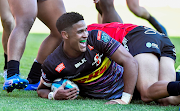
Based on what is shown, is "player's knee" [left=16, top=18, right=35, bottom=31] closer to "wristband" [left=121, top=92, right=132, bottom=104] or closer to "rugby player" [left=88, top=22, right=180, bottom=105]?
"rugby player" [left=88, top=22, right=180, bottom=105]

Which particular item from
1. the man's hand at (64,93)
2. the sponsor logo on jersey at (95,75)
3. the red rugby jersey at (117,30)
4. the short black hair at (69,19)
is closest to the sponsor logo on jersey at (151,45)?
the red rugby jersey at (117,30)

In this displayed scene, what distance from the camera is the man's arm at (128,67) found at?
259 cm

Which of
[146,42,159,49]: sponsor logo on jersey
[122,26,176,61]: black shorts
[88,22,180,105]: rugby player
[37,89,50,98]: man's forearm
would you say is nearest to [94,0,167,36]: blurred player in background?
[88,22,180,105]: rugby player

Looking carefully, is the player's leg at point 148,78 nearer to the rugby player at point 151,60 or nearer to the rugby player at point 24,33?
the rugby player at point 151,60

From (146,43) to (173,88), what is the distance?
0.80 m

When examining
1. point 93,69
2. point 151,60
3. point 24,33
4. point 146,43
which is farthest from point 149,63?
point 24,33

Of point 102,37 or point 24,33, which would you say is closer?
point 102,37

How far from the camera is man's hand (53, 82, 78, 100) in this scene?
2646 mm

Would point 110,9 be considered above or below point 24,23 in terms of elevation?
below

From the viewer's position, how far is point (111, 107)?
229 cm

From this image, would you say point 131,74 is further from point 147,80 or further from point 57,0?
point 57,0

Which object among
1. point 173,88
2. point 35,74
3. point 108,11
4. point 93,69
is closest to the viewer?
point 173,88

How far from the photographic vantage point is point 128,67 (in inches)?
103

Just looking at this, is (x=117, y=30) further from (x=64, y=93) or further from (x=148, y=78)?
(x=64, y=93)
